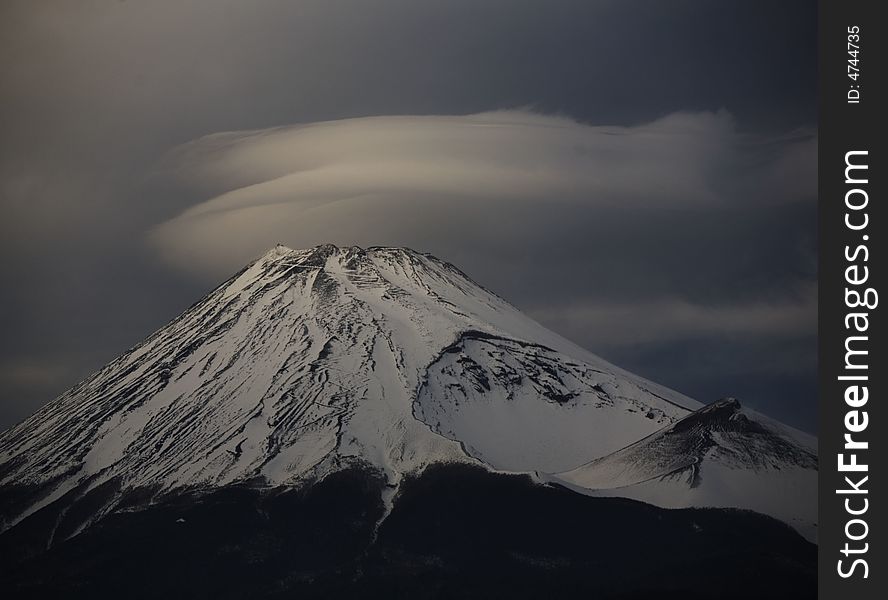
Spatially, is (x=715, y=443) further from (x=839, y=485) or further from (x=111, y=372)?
(x=111, y=372)

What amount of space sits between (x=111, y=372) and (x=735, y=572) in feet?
256

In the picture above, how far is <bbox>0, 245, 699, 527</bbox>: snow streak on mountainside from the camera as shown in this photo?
130 metres

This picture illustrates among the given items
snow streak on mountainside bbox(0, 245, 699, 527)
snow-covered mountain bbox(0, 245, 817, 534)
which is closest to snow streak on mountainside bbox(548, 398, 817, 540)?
snow-covered mountain bbox(0, 245, 817, 534)

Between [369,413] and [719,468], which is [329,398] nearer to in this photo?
[369,413]

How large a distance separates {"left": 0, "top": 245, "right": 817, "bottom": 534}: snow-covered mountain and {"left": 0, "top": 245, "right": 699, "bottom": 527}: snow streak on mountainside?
197mm

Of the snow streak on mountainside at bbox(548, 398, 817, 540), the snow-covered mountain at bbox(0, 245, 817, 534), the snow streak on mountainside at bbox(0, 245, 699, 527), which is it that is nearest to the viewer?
the snow streak on mountainside at bbox(548, 398, 817, 540)

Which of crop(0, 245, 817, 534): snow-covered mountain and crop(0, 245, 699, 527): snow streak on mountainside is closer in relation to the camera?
crop(0, 245, 817, 534): snow-covered mountain

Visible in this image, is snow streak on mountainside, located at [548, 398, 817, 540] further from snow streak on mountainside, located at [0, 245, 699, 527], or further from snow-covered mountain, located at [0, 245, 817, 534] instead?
snow streak on mountainside, located at [0, 245, 699, 527]

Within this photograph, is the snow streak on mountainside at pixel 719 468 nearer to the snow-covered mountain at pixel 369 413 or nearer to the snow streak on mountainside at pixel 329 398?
the snow-covered mountain at pixel 369 413

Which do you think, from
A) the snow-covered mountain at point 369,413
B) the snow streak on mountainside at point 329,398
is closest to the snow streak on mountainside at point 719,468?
the snow-covered mountain at point 369,413

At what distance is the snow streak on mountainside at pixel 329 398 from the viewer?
130375 millimetres

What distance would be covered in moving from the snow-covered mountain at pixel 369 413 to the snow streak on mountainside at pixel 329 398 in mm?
197

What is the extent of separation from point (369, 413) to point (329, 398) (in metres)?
5.30

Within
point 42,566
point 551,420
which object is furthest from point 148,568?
point 551,420
